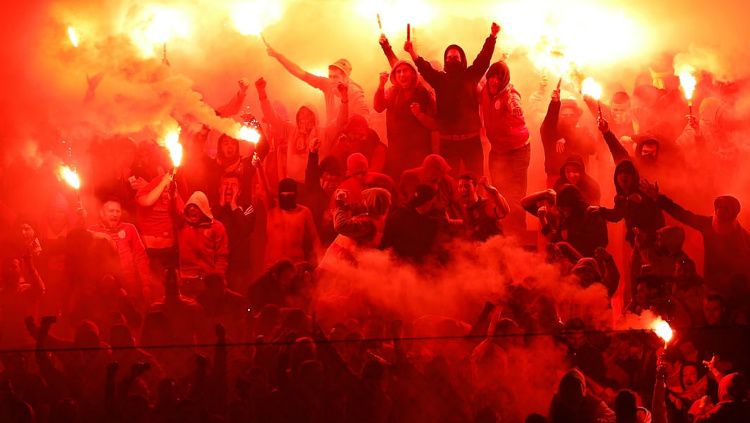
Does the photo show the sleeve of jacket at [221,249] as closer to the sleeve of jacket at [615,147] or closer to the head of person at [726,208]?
the sleeve of jacket at [615,147]

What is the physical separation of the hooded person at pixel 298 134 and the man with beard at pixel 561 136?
75.3 inches

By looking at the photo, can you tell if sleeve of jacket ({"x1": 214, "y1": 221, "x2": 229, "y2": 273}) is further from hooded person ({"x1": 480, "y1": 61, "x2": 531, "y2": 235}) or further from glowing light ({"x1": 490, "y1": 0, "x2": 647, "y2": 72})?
glowing light ({"x1": 490, "y1": 0, "x2": 647, "y2": 72})

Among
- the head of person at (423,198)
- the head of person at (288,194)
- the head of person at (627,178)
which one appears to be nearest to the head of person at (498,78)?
the head of person at (423,198)

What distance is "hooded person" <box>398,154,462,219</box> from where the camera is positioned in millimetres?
10969

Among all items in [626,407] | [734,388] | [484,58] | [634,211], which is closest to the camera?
[626,407]

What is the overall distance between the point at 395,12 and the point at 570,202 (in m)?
2.51

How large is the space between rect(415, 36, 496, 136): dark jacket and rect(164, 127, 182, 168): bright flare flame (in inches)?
93.2

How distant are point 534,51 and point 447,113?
1004 mm

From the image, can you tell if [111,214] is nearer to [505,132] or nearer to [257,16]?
[257,16]

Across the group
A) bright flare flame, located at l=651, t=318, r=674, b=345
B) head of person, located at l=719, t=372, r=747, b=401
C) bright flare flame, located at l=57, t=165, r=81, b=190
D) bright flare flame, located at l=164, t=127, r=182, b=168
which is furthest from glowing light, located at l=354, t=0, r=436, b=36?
head of person, located at l=719, t=372, r=747, b=401

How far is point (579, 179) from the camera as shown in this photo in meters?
10.9

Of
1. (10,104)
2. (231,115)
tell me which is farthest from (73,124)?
(231,115)

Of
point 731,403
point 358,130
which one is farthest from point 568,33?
point 731,403

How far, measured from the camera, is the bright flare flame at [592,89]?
36.7 feet
